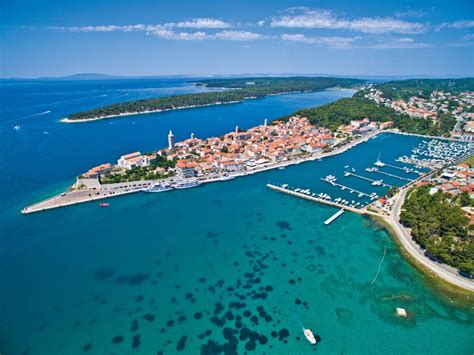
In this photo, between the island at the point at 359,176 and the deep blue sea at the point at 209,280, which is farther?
the island at the point at 359,176

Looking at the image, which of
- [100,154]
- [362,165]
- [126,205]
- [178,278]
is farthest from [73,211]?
[362,165]

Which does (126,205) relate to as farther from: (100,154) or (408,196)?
(408,196)

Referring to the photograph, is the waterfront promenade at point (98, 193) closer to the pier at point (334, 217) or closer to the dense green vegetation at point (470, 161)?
the pier at point (334, 217)

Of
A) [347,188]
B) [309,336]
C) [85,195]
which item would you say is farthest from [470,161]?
[85,195]

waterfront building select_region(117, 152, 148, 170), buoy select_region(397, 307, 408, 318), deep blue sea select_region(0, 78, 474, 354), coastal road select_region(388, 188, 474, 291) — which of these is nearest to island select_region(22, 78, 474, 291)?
coastal road select_region(388, 188, 474, 291)

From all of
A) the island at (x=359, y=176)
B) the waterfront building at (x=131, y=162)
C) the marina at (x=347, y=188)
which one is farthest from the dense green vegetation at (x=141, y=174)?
the marina at (x=347, y=188)
